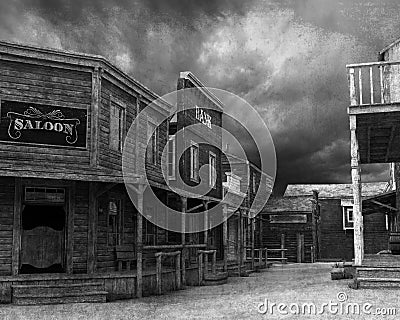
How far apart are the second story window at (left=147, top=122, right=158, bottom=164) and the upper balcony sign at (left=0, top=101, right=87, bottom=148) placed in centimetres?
448

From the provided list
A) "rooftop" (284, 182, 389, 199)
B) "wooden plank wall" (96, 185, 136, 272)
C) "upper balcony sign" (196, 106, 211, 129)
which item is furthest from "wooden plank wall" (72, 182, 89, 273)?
"rooftop" (284, 182, 389, 199)

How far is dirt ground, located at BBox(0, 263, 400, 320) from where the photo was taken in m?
10.9

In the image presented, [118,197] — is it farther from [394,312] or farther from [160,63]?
[160,63]

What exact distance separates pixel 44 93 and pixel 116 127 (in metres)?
2.89

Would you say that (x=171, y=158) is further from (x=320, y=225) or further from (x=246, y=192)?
(x=320, y=225)

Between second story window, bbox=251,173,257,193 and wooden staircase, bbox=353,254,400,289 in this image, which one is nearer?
wooden staircase, bbox=353,254,400,289

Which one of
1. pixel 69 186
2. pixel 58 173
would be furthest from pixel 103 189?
pixel 58 173

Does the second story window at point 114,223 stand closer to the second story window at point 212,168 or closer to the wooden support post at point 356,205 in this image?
the wooden support post at point 356,205

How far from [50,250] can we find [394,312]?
9146mm

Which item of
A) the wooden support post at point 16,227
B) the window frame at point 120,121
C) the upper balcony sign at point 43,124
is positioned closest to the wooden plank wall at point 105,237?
the window frame at point 120,121

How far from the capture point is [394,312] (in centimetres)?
1068

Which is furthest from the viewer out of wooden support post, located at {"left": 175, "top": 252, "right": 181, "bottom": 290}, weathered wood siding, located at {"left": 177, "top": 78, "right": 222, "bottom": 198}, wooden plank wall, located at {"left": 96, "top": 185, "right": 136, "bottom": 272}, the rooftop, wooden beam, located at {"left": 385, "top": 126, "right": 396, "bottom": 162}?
the rooftop

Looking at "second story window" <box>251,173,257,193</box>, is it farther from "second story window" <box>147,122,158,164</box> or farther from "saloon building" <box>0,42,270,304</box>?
"saloon building" <box>0,42,270,304</box>
